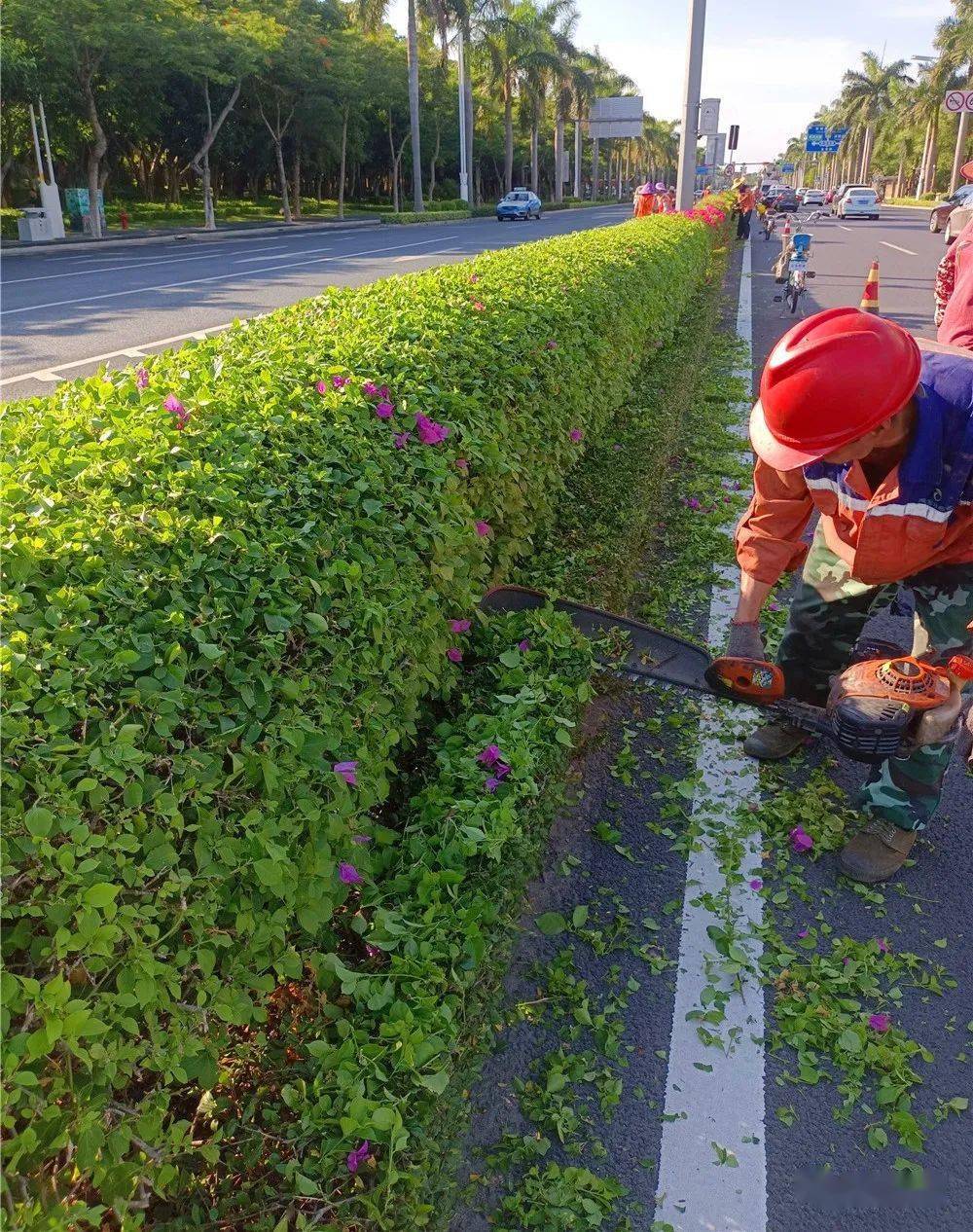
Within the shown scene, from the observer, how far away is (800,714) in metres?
3.01

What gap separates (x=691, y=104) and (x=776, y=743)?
665 inches

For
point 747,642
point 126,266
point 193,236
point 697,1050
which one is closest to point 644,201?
point 126,266

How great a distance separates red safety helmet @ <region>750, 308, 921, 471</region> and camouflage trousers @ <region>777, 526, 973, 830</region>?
73 cm

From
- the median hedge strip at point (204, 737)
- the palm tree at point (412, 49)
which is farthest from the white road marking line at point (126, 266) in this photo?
the palm tree at point (412, 49)

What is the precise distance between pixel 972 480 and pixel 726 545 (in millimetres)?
2882

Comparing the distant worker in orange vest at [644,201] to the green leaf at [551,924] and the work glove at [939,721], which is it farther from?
the green leaf at [551,924]

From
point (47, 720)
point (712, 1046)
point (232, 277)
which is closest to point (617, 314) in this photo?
point (712, 1046)

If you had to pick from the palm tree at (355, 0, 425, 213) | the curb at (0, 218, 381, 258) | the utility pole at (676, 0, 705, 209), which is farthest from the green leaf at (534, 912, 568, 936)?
the palm tree at (355, 0, 425, 213)

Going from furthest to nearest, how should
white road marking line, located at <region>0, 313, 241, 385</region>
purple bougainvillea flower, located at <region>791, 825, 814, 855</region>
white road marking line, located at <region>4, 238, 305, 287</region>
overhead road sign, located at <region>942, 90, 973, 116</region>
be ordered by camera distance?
overhead road sign, located at <region>942, 90, 973, 116</region>
white road marking line, located at <region>4, 238, 305, 287</region>
white road marking line, located at <region>0, 313, 241, 385</region>
purple bougainvillea flower, located at <region>791, 825, 814, 855</region>

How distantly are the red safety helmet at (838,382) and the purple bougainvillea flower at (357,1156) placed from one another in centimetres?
182

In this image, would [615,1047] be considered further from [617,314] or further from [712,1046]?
[617,314]

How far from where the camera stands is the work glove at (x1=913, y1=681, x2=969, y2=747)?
2688 mm

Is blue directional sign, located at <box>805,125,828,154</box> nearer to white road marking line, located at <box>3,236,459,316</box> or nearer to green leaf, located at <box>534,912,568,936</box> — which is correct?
white road marking line, located at <box>3,236,459,316</box>

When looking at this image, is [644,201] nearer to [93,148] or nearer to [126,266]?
[126,266]
